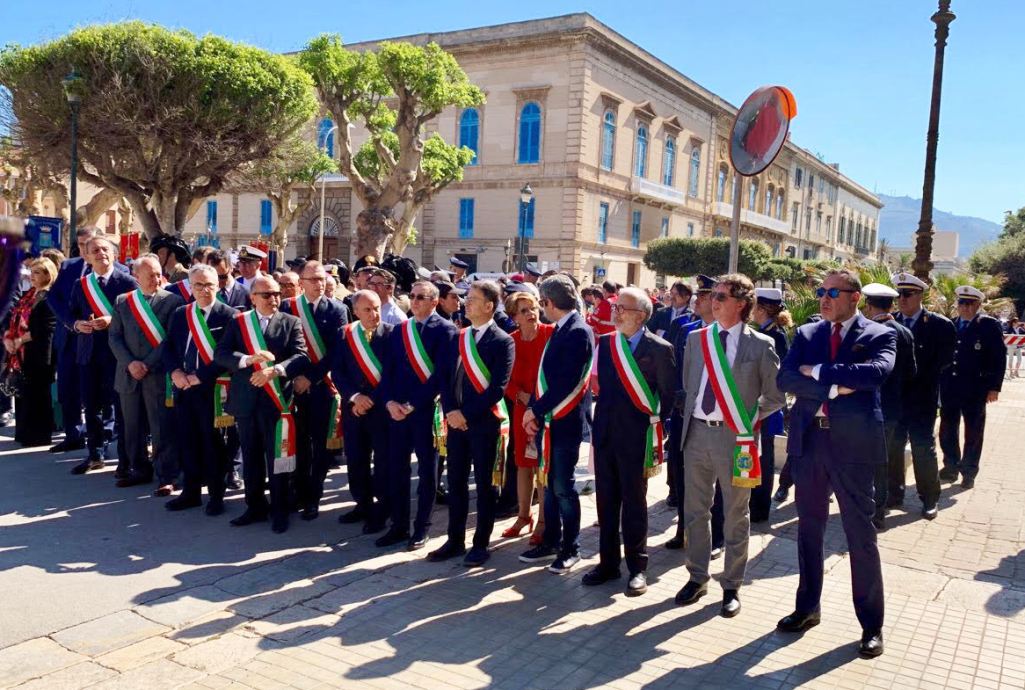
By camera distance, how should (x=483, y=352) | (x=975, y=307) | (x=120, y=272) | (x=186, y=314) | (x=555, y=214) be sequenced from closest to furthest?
(x=483, y=352), (x=186, y=314), (x=120, y=272), (x=975, y=307), (x=555, y=214)

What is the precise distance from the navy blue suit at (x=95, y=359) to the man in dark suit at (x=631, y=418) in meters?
4.60

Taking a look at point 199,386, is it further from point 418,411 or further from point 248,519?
point 418,411

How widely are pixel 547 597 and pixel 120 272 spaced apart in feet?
16.3

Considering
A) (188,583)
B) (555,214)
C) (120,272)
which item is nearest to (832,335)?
(188,583)

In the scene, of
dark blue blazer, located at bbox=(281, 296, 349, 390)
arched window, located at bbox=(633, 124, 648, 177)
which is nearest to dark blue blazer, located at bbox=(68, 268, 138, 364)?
dark blue blazer, located at bbox=(281, 296, 349, 390)

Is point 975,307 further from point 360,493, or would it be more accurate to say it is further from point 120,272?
point 120,272

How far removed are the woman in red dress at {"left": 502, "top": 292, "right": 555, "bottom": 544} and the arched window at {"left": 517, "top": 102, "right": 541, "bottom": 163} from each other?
3218 centimetres

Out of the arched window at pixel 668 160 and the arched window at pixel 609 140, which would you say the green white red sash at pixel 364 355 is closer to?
the arched window at pixel 609 140

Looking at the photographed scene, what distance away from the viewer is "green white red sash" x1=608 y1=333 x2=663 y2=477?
16.3 ft

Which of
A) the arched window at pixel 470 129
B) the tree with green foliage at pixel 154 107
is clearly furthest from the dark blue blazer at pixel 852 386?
the arched window at pixel 470 129

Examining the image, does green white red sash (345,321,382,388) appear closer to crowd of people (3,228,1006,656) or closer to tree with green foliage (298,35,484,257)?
crowd of people (3,228,1006,656)

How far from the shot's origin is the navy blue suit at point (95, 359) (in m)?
7.49

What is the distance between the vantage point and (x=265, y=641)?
14.2 ft

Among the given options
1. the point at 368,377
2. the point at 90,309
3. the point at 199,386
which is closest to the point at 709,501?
the point at 368,377
